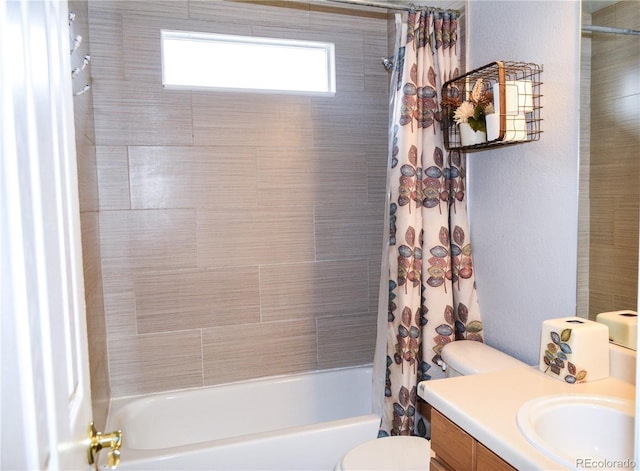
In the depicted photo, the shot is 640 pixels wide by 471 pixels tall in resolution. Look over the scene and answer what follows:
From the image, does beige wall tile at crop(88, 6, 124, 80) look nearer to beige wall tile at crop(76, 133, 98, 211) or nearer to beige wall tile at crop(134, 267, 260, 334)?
beige wall tile at crop(76, 133, 98, 211)

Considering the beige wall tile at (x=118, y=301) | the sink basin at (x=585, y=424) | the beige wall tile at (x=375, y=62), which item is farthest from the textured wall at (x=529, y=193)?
the beige wall tile at (x=118, y=301)

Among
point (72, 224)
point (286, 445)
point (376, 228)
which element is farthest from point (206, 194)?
point (72, 224)

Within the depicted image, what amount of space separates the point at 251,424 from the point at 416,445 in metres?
1.15

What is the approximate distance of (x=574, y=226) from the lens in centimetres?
162

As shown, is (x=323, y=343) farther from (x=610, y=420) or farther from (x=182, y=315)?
(x=610, y=420)

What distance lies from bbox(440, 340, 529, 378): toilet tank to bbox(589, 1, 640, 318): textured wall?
384 millimetres

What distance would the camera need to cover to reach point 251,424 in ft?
8.61

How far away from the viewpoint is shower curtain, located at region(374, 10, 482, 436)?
207 centimetres

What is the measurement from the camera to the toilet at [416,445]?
1707mm

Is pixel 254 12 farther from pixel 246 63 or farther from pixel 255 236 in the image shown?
pixel 255 236

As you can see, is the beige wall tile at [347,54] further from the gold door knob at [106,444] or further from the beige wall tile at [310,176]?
the gold door knob at [106,444]

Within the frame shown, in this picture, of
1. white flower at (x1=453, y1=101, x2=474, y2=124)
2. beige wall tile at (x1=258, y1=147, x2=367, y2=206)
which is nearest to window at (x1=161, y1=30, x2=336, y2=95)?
beige wall tile at (x1=258, y1=147, x2=367, y2=206)

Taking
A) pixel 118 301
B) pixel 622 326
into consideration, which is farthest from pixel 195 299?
pixel 622 326

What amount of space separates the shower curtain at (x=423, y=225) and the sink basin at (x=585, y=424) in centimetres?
81
